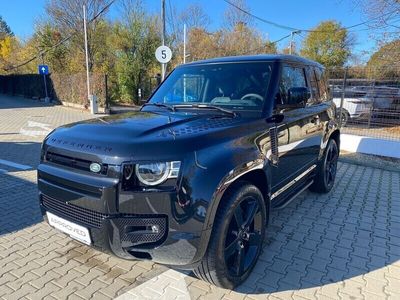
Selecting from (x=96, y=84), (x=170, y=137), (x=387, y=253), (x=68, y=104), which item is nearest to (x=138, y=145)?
(x=170, y=137)

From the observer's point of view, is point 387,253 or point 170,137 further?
point 387,253

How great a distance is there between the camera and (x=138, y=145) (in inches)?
84.9

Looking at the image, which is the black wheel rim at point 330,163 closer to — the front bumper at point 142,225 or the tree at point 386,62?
the front bumper at point 142,225

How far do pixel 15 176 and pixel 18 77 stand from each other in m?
26.7

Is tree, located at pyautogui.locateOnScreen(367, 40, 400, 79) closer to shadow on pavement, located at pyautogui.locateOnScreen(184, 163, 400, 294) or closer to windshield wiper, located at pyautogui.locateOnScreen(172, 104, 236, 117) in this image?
shadow on pavement, located at pyautogui.locateOnScreen(184, 163, 400, 294)

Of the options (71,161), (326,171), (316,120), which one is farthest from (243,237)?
(326,171)

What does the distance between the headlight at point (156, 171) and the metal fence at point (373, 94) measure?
7825mm

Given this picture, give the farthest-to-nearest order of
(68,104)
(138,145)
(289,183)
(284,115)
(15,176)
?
(68,104) < (15,176) < (289,183) < (284,115) < (138,145)

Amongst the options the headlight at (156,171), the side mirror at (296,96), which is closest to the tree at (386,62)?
the side mirror at (296,96)

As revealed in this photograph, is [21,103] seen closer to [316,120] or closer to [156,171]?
[316,120]

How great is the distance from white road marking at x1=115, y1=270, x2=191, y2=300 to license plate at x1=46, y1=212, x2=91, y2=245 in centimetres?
64

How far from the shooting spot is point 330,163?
17.2ft

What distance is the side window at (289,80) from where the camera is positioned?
3.28 m

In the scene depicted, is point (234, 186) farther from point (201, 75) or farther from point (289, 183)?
point (201, 75)
